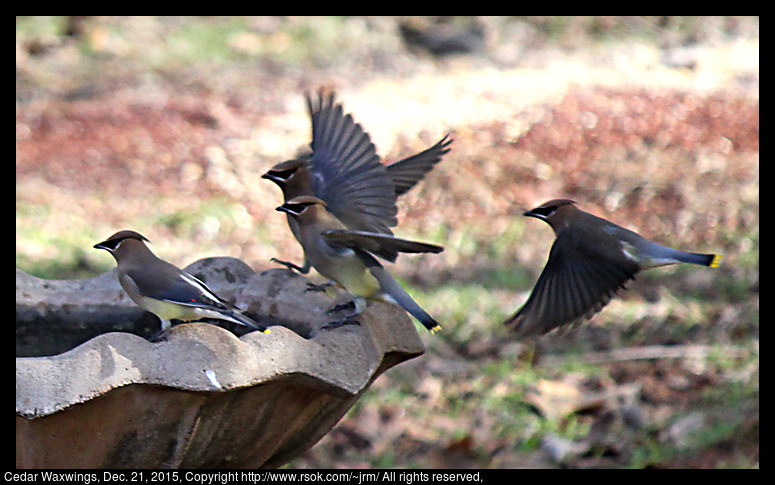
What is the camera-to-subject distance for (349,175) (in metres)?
3.71

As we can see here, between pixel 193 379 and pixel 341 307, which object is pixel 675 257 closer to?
pixel 341 307

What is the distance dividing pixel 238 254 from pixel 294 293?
135 inches

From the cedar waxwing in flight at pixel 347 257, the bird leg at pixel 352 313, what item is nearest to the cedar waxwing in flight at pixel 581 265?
the cedar waxwing in flight at pixel 347 257

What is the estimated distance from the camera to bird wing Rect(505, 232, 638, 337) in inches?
125

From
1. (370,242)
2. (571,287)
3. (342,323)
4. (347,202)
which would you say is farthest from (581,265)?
(347,202)

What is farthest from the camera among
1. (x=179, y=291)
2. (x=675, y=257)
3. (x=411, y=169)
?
(x=411, y=169)

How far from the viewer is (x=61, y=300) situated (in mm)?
3396

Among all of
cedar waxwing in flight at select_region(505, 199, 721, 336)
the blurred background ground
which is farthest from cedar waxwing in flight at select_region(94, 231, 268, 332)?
the blurred background ground

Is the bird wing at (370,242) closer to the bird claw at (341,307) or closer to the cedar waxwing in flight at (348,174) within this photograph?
the bird claw at (341,307)

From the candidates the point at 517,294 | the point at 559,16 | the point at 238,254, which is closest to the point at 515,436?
the point at 517,294

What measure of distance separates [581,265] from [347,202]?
3.11 feet

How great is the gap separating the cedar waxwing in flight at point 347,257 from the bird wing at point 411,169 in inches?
21.3

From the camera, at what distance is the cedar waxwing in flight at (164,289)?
2.87m
